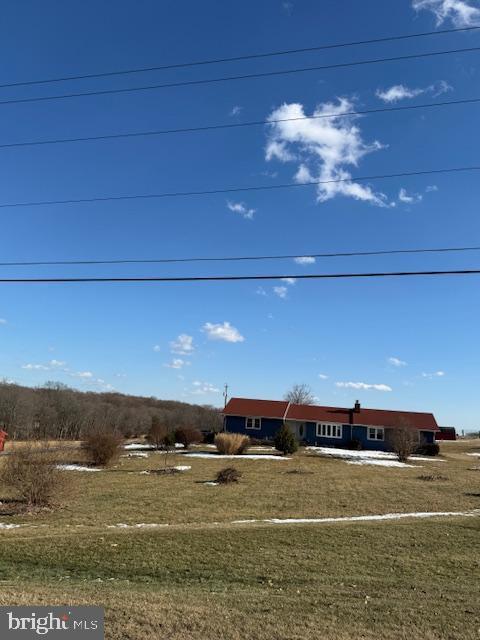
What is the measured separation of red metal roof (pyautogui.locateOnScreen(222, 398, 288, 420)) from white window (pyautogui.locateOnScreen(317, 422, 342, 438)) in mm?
3853

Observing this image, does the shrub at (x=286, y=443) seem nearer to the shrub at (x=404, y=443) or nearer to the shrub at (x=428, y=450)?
the shrub at (x=404, y=443)

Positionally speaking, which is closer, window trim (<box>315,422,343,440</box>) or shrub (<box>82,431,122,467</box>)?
shrub (<box>82,431,122,467</box>)

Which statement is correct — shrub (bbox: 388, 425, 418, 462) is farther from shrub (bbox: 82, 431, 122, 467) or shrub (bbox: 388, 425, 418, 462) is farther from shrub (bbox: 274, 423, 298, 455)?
A: shrub (bbox: 82, 431, 122, 467)

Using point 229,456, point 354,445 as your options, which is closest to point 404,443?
point 229,456

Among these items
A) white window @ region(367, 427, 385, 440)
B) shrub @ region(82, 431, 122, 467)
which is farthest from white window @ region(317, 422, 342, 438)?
shrub @ region(82, 431, 122, 467)

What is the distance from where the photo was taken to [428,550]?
11023mm

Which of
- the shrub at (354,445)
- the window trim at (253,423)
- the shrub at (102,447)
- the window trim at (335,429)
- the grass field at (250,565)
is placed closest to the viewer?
the grass field at (250,565)

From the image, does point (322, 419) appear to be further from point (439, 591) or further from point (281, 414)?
point (439, 591)

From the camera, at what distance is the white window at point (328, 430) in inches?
2056

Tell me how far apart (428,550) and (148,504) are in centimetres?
879

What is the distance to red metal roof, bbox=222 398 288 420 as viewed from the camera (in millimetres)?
52719

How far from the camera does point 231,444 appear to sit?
114ft

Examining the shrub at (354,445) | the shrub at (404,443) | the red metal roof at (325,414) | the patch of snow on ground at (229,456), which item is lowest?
the patch of snow on ground at (229,456)

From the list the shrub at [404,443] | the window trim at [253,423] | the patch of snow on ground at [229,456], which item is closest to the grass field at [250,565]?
the patch of snow on ground at [229,456]
